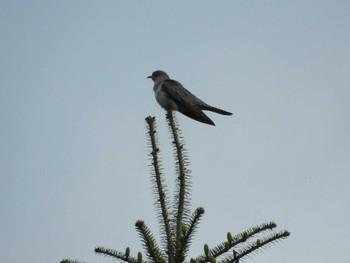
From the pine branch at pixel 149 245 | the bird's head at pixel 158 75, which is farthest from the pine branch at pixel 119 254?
the bird's head at pixel 158 75

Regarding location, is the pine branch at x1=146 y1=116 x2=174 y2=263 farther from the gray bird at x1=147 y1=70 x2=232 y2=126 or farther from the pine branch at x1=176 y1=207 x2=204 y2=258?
the gray bird at x1=147 y1=70 x2=232 y2=126

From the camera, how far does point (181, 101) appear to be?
8633 mm

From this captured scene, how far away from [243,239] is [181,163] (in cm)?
82

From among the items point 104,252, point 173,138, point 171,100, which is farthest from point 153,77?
point 104,252

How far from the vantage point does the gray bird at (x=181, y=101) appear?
329 inches

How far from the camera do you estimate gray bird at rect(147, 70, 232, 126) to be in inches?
329

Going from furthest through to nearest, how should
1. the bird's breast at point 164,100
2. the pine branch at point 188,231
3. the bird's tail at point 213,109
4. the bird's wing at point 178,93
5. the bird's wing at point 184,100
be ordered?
the bird's breast at point 164,100, the bird's wing at point 178,93, the bird's wing at point 184,100, the bird's tail at point 213,109, the pine branch at point 188,231

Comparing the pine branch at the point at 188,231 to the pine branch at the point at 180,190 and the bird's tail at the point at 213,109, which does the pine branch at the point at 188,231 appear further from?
the bird's tail at the point at 213,109

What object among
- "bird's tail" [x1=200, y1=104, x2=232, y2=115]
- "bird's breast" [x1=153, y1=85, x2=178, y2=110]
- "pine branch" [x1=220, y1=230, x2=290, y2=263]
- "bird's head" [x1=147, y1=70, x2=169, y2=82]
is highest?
"bird's head" [x1=147, y1=70, x2=169, y2=82]

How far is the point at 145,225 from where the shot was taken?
9.54 ft

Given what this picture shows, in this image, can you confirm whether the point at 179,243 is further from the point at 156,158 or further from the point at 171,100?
the point at 171,100

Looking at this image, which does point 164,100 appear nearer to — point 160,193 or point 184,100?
point 184,100

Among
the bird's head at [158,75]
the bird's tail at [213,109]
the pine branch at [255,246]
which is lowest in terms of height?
the pine branch at [255,246]

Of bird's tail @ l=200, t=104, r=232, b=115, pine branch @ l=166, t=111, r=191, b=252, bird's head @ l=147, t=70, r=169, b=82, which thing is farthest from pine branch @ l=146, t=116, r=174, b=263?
bird's head @ l=147, t=70, r=169, b=82
